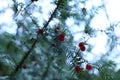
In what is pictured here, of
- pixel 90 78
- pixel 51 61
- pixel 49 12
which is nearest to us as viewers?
pixel 49 12

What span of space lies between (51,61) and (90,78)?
49 cm

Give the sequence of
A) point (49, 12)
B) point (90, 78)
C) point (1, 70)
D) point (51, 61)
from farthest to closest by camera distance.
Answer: point (1, 70)
point (90, 78)
point (51, 61)
point (49, 12)

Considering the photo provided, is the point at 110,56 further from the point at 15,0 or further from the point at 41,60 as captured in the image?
the point at 15,0

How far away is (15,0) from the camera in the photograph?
2.08 metres

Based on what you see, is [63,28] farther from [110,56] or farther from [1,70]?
[110,56]

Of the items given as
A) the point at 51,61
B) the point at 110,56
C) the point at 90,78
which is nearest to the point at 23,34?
the point at 51,61

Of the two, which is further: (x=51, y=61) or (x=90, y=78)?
(x=90, y=78)

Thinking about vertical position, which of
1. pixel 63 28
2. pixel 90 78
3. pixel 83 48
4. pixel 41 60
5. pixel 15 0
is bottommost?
pixel 90 78

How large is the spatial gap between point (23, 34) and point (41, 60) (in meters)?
0.41

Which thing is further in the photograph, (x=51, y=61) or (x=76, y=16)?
(x=51, y=61)

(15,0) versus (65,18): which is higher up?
(15,0)

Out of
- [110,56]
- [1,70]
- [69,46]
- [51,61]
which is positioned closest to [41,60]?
[51,61]

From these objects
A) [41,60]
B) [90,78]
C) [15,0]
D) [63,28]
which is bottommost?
[90,78]

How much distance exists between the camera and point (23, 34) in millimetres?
2152
